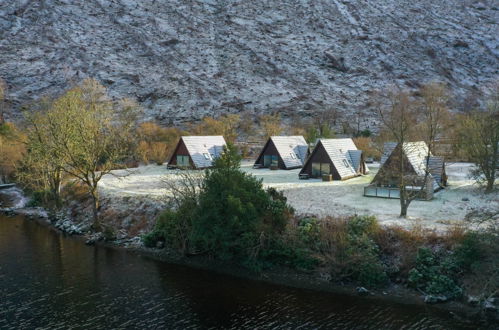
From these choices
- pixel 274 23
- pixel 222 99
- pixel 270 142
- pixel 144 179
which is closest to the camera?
pixel 144 179

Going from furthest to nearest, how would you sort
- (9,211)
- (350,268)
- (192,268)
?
(9,211)
(192,268)
(350,268)

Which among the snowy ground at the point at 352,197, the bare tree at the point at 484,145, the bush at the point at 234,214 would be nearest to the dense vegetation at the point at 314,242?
the bush at the point at 234,214

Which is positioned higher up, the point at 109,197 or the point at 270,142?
the point at 270,142

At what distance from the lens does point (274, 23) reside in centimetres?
9794

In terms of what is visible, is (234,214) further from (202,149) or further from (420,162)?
(202,149)

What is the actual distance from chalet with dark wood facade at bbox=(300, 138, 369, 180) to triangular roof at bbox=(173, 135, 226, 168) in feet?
34.1

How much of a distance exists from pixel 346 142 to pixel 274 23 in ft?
204

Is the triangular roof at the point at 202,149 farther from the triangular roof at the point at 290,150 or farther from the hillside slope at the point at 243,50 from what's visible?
the hillside slope at the point at 243,50

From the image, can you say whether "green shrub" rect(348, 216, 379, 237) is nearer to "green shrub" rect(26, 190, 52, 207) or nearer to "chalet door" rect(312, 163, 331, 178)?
"chalet door" rect(312, 163, 331, 178)

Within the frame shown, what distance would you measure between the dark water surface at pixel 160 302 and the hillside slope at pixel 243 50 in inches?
2141

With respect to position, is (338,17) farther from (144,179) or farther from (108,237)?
(108,237)

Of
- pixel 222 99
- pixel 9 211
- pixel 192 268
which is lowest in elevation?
pixel 192 268

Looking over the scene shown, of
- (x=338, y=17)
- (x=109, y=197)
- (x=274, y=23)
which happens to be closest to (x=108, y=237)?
(x=109, y=197)

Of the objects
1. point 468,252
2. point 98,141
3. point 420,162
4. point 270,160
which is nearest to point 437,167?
point 420,162
